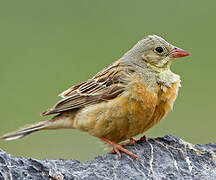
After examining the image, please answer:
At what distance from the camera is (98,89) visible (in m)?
8.13

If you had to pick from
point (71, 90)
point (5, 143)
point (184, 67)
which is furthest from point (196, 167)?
point (184, 67)

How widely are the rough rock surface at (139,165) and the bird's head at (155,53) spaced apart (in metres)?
1.15

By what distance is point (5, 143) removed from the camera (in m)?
12.5

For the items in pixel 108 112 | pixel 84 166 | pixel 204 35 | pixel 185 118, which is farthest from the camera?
pixel 204 35

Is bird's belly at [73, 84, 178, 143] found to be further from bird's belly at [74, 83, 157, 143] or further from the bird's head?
the bird's head

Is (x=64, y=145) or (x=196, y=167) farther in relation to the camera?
(x=64, y=145)

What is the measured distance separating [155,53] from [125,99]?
102cm

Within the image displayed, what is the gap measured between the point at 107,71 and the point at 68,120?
0.92 meters

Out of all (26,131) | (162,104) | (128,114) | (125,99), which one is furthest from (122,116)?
(26,131)

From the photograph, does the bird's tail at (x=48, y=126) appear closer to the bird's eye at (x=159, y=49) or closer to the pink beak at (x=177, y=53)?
the bird's eye at (x=159, y=49)

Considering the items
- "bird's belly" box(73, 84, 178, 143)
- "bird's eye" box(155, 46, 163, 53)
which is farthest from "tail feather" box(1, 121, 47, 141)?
"bird's eye" box(155, 46, 163, 53)

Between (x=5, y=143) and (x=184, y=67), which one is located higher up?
(x=184, y=67)

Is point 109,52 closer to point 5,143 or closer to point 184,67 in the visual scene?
point 184,67

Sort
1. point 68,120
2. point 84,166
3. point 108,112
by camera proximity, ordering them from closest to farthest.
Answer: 1. point 84,166
2. point 108,112
3. point 68,120
